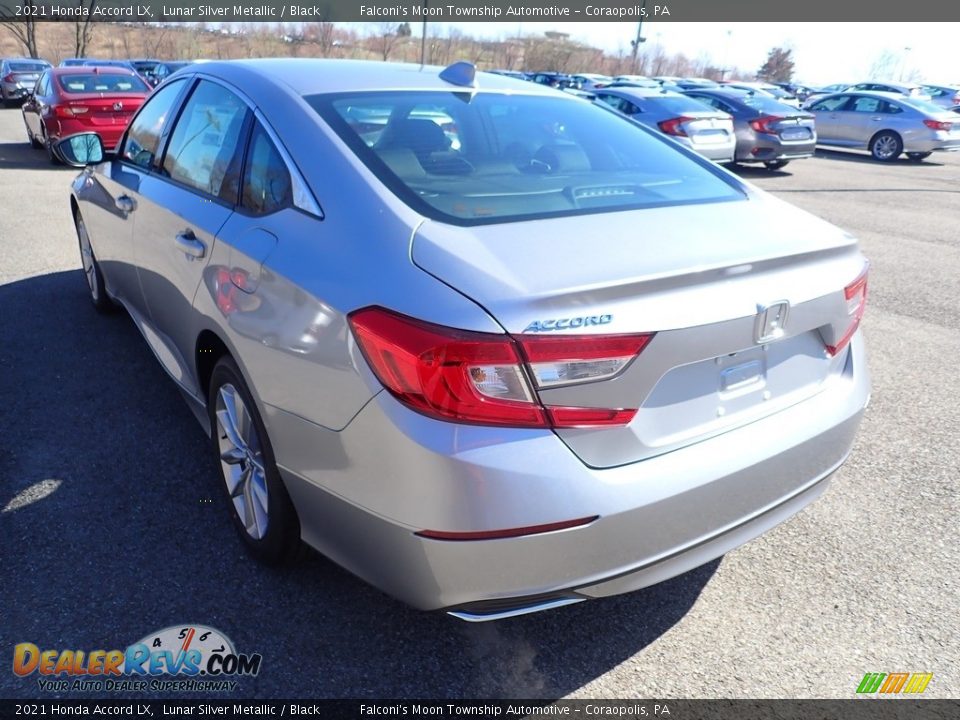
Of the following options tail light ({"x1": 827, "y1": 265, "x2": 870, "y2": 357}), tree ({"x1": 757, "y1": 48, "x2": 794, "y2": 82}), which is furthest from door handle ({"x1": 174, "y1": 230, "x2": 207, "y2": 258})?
tree ({"x1": 757, "y1": 48, "x2": 794, "y2": 82})

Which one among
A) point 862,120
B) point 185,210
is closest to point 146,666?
point 185,210

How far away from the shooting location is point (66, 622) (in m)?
2.41

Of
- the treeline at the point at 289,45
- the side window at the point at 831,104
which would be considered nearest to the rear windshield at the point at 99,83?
the side window at the point at 831,104

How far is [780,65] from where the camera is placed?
82.7 m

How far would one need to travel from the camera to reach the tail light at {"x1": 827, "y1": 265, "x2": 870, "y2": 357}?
7.61ft

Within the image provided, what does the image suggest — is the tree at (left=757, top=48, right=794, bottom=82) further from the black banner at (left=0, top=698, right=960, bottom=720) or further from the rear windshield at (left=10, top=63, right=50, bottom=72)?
the black banner at (left=0, top=698, right=960, bottom=720)

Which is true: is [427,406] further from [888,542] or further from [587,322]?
[888,542]

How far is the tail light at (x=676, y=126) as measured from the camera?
41.4 feet

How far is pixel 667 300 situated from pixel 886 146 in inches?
780

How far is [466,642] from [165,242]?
2.03 metres

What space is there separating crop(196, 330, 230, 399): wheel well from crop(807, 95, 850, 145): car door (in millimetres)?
20053

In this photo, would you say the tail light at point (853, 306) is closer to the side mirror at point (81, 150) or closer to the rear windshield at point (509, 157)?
the rear windshield at point (509, 157)

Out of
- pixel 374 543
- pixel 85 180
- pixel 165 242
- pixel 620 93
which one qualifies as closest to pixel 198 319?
pixel 165 242

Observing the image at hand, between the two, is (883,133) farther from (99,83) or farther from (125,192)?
(125,192)
